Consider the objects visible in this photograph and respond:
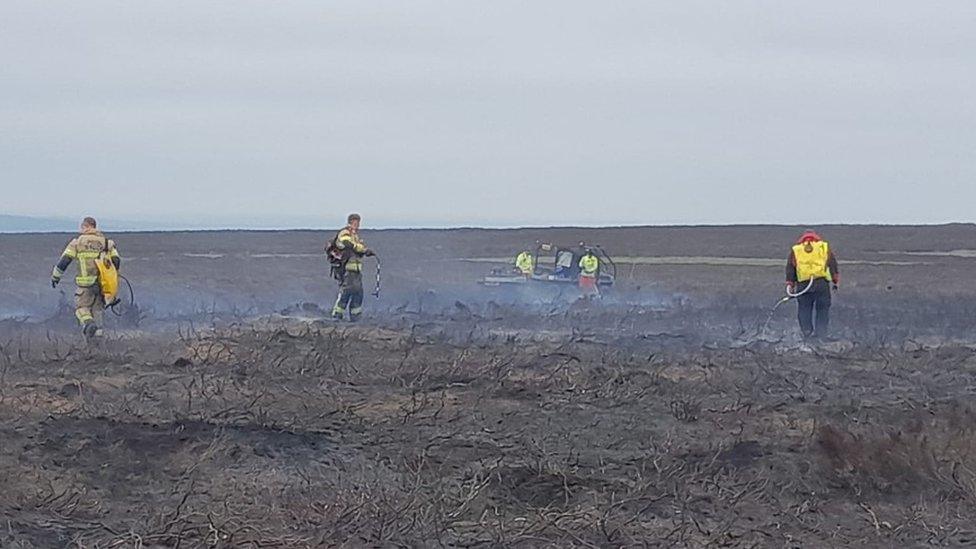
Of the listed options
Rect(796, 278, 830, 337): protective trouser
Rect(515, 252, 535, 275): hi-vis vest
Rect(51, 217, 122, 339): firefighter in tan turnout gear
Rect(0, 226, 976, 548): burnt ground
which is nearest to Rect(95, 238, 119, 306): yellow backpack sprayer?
Rect(51, 217, 122, 339): firefighter in tan turnout gear

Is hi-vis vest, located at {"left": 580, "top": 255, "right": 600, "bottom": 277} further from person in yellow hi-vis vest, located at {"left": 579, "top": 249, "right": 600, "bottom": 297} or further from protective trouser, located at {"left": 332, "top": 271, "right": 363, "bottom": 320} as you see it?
protective trouser, located at {"left": 332, "top": 271, "right": 363, "bottom": 320}

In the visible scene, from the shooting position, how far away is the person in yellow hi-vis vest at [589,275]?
80.6 feet

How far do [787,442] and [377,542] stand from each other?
3831mm

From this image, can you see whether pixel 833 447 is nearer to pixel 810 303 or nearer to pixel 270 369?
pixel 270 369

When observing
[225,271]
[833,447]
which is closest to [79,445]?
[833,447]

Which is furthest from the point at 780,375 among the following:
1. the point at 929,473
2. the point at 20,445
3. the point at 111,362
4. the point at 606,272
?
the point at 606,272

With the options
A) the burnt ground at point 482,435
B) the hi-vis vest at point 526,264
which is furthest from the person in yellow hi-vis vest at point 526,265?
the burnt ground at point 482,435

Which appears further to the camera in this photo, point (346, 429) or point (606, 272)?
point (606, 272)

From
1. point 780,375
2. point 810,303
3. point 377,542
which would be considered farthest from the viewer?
point 810,303

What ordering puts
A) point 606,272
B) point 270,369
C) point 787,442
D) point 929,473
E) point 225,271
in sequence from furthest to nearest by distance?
point 225,271 < point 606,272 < point 270,369 < point 787,442 < point 929,473

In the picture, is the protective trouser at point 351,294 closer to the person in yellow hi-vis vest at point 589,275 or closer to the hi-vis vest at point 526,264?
the person in yellow hi-vis vest at point 589,275

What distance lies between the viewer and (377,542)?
7137mm

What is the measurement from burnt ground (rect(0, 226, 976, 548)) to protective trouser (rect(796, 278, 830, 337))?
322mm

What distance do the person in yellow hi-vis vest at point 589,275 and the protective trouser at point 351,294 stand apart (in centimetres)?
666
